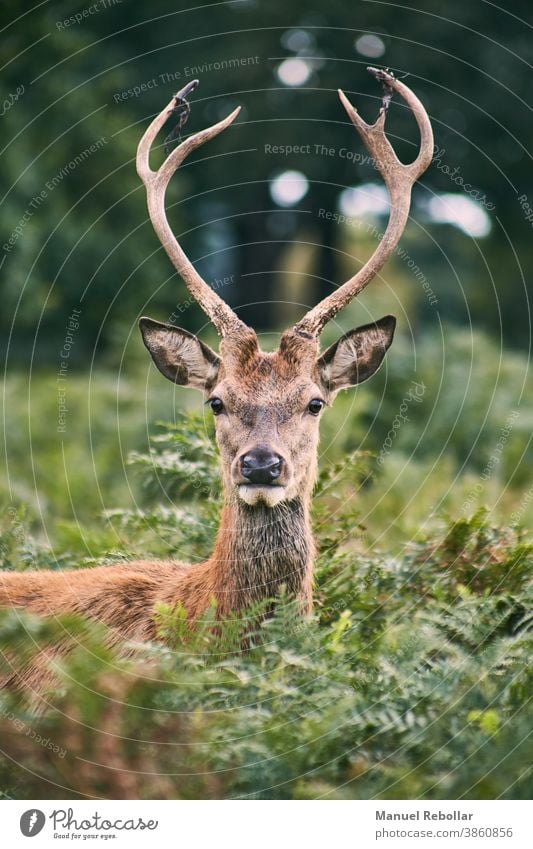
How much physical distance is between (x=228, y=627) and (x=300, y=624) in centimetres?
37

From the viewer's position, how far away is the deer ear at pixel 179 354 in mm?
7262

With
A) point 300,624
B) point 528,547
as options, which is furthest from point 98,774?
point 528,547

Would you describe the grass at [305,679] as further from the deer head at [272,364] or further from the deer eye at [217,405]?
the deer eye at [217,405]

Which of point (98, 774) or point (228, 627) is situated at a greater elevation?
point (228, 627)

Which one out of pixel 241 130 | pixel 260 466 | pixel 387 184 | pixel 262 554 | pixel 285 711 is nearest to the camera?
pixel 285 711

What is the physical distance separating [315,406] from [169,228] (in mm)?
1501

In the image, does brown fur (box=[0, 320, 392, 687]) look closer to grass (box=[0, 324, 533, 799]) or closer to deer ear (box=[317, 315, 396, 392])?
deer ear (box=[317, 315, 396, 392])

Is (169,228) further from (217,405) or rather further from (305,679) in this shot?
(305,679)

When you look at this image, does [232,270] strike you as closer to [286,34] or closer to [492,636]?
[286,34]

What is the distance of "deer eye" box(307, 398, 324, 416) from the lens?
271 inches

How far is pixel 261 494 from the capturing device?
632 centimetres

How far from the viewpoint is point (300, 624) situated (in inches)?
240

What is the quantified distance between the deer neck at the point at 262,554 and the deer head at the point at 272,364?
151mm

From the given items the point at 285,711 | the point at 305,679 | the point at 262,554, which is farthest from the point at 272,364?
the point at 285,711
